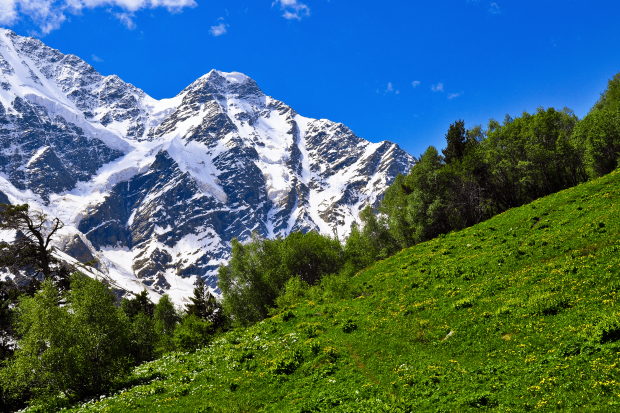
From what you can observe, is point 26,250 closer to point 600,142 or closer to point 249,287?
point 249,287

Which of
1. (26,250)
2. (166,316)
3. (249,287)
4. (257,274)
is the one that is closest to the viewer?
(26,250)

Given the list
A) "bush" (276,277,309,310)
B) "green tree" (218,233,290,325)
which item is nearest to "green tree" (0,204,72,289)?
"bush" (276,277,309,310)

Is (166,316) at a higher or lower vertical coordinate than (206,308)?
higher

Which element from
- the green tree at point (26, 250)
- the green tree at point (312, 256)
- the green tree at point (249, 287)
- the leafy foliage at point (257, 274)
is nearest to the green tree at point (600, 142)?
the green tree at point (312, 256)

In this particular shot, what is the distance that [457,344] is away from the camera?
16469 millimetres

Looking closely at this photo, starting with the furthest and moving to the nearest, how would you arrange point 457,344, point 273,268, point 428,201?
1. point 273,268
2. point 428,201
3. point 457,344

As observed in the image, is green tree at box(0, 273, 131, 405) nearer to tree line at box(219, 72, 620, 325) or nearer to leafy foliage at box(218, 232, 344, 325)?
tree line at box(219, 72, 620, 325)

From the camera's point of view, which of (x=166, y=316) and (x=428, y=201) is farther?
(x=166, y=316)

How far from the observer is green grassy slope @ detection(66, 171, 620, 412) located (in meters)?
11.4

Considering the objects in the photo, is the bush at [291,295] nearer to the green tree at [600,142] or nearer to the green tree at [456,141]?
the green tree at [456,141]

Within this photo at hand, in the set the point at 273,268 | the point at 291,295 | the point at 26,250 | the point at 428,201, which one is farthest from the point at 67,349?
the point at 428,201

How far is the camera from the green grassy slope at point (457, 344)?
37.3 feet

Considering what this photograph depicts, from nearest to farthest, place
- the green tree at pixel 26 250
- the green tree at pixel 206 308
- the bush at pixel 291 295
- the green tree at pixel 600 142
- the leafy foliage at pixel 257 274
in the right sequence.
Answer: the green tree at pixel 26 250, the bush at pixel 291 295, the green tree at pixel 600 142, the leafy foliage at pixel 257 274, the green tree at pixel 206 308

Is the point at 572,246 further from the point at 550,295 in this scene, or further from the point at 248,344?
the point at 248,344
